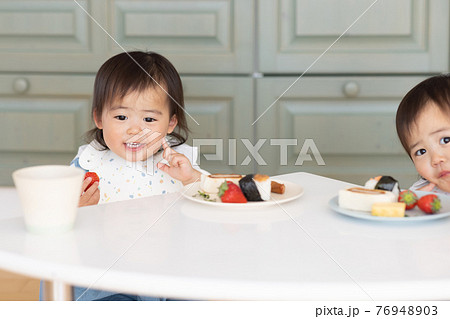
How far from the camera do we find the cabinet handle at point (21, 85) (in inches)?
82.3

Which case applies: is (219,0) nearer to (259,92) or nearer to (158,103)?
(259,92)

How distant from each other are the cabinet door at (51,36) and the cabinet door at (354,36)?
0.61 meters

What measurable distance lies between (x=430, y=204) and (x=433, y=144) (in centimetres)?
61

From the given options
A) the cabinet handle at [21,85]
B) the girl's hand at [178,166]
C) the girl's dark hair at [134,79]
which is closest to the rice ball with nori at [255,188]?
the girl's hand at [178,166]

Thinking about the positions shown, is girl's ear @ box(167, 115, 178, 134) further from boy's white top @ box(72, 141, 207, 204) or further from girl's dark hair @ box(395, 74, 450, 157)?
girl's dark hair @ box(395, 74, 450, 157)

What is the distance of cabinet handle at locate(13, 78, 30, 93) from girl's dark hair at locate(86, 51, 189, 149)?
602 millimetres

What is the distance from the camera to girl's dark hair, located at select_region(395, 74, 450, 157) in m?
1.35

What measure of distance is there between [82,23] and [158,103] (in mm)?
703

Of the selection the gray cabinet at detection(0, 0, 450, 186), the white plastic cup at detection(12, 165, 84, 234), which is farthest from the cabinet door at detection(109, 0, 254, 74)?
the white plastic cup at detection(12, 165, 84, 234)

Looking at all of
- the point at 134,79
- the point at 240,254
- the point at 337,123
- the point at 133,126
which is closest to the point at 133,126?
the point at 133,126

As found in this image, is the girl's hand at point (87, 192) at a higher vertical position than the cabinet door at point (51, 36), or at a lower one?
lower

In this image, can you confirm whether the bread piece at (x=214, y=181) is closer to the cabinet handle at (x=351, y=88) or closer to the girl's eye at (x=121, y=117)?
the girl's eye at (x=121, y=117)

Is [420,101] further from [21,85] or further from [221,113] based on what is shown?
[21,85]

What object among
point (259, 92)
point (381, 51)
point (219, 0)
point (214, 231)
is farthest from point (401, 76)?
point (214, 231)
